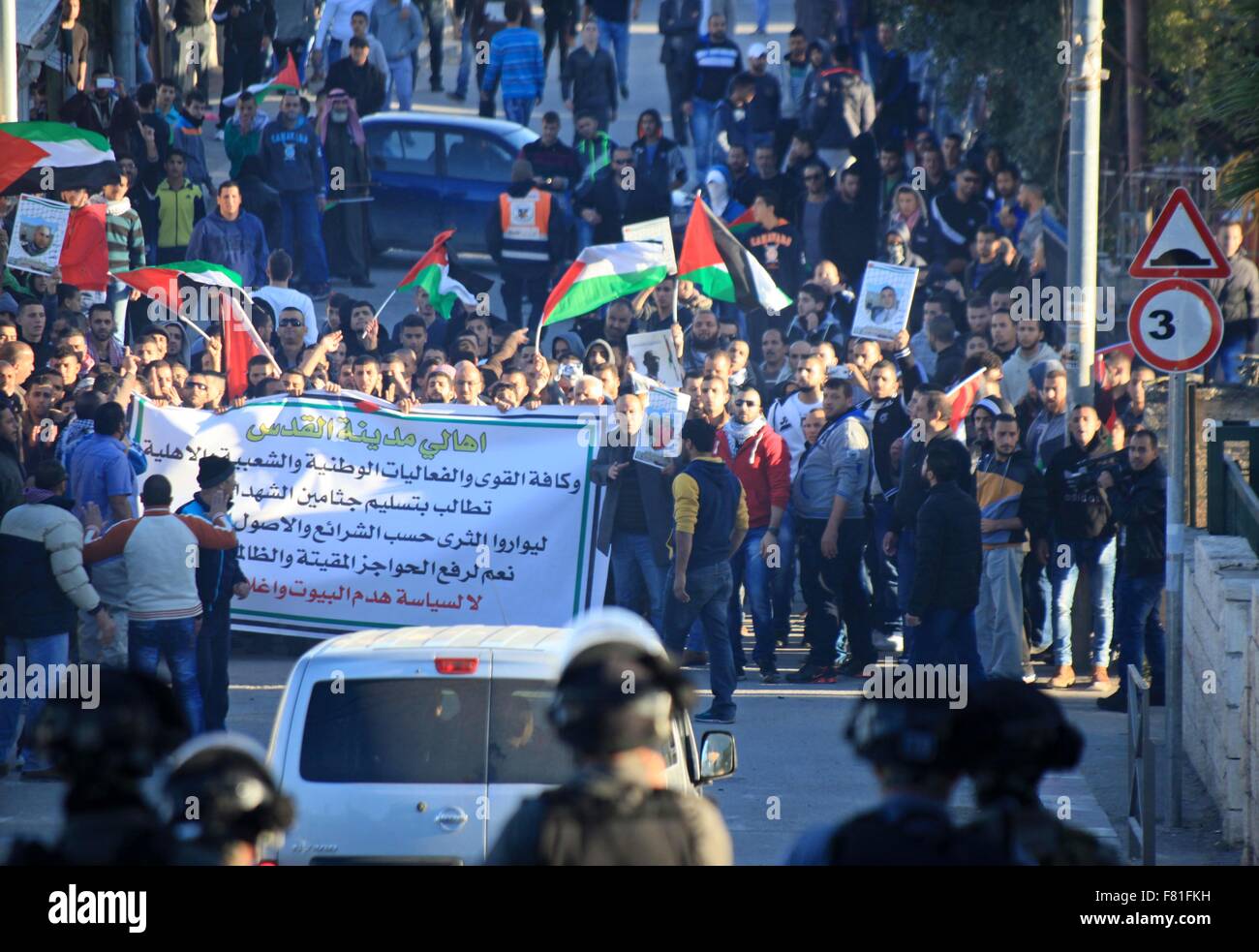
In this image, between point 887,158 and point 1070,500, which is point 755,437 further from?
point 887,158

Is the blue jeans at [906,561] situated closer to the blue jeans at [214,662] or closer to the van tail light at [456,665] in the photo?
the blue jeans at [214,662]

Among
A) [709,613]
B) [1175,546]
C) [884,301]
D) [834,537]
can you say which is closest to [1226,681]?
[1175,546]

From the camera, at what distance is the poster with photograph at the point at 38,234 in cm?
1546

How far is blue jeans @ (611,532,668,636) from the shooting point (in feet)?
42.1

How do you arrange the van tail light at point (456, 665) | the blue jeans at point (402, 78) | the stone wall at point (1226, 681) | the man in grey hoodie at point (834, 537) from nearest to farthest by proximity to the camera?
the van tail light at point (456, 665), the stone wall at point (1226, 681), the man in grey hoodie at point (834, 537), the blue jeans at point (402, 78)

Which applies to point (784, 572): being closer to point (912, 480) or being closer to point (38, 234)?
point (912, 480)

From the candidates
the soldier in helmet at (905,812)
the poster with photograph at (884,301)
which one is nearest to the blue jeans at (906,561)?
the poster with photograph at (884,301)

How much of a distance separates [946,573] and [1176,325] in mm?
2201

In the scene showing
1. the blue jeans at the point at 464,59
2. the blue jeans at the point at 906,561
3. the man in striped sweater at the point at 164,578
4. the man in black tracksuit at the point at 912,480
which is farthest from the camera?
the blue jeans at the point at 464,59

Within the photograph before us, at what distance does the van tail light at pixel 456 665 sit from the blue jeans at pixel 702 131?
1767 centimetres

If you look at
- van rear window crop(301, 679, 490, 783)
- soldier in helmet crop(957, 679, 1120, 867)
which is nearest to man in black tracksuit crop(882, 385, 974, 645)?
van rear window crop(301, 679, 490, 783)

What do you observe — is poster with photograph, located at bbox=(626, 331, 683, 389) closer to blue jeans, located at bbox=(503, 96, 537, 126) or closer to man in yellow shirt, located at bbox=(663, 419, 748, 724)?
man in yellow shirt, located at bbox=(663, 419, 748, 724)

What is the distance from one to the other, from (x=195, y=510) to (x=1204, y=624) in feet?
18.2
